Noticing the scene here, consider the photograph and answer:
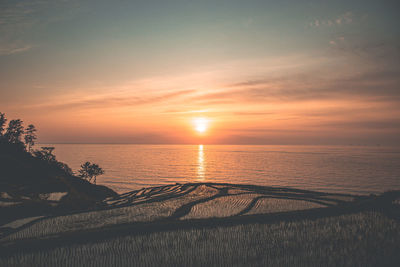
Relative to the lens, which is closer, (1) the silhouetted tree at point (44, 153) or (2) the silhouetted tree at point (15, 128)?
(1) the silhouetted tree at point (44, 153)

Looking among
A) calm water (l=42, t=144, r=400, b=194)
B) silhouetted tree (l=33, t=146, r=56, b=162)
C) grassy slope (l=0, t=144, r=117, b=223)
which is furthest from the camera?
calm water (l=42, t=144, r=400, b=194)

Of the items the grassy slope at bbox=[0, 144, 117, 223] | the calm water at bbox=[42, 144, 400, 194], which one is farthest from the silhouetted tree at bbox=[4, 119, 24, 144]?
the grassy slope at bbox=[0, 144, 117, 223]

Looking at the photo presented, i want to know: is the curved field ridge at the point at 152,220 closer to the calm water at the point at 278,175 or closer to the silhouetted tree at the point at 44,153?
the silhouetted tree at the point at 44,153

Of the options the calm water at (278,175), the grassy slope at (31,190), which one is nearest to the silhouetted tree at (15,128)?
the calm water at (278,175)

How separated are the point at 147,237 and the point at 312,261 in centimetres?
276

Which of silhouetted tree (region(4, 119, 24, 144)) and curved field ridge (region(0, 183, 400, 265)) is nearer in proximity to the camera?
curved field ridge (region(0, 183, 400, 265))

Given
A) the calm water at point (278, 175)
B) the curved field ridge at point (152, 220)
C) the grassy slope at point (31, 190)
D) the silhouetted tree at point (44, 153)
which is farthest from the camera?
the calm water at point (278, 175)

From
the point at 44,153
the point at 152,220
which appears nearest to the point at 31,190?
the point at 152,220

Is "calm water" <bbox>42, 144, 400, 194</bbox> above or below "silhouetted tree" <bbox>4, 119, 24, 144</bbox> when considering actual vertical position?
below

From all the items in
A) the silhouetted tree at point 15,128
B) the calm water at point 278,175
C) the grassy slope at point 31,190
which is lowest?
the calm water at point 278,175

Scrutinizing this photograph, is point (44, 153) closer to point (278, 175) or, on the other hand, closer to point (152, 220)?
point (152, 220)

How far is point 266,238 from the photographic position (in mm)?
3801

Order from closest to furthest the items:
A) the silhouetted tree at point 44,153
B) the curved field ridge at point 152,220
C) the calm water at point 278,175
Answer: the curved field ridge at point 152,220 → the silhouetted tree at point 44,153 → the calm water at point 278,175

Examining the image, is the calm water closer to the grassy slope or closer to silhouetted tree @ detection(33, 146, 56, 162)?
silhouetted tree @ detection(33, 146, 56, 162)
